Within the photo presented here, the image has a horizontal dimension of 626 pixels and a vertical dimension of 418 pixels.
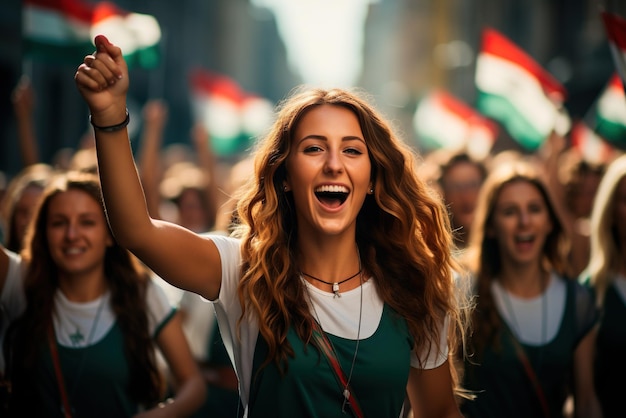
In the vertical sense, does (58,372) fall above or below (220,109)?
below

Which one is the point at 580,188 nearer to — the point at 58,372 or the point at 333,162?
the point at 333,162

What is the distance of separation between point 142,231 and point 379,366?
1.01 metres

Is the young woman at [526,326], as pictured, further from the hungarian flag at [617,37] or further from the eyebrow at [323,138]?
the eyebrow at [323,138]

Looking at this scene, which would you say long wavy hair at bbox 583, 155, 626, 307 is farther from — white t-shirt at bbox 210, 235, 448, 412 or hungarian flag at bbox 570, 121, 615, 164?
hungarian flag at bbox 570, 121, 615, 164

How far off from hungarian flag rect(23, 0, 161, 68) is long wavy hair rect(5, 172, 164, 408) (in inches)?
151

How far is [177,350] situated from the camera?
4.26 meters

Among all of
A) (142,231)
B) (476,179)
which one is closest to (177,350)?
(142,231)

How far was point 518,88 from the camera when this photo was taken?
9.31 meters

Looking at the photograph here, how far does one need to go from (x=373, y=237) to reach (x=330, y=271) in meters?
0.30

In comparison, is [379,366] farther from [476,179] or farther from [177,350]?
[476,179]

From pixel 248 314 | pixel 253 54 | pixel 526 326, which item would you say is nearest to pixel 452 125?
pixel 526 326

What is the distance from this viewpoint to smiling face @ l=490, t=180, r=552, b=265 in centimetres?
496

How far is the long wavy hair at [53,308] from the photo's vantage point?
158 inches

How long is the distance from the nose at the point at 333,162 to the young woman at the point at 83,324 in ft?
4.76
